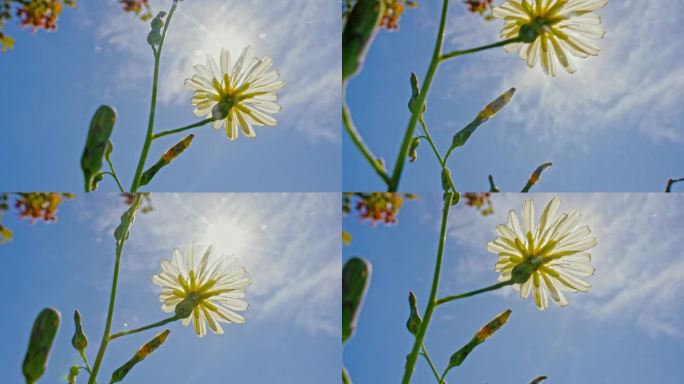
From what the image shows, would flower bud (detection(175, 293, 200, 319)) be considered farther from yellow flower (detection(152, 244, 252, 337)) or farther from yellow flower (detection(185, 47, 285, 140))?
yellow flower (detection(185, 47, 285, 140))

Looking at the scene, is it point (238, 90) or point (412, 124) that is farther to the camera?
point (238, 90)

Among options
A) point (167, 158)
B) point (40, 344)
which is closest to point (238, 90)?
point (167, 158)

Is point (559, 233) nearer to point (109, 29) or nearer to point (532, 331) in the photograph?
point (532, 331)

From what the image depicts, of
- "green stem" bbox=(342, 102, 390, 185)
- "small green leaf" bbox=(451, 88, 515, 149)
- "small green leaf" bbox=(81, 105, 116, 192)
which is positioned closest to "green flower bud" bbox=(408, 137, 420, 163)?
"small green leaf" bbox=(451, 88, 515, 149)

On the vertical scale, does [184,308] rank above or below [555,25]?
below

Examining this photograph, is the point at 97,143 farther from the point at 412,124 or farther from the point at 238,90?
the point at 412,124

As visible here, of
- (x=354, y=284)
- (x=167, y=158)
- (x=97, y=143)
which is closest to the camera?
(x=354, y=284)
